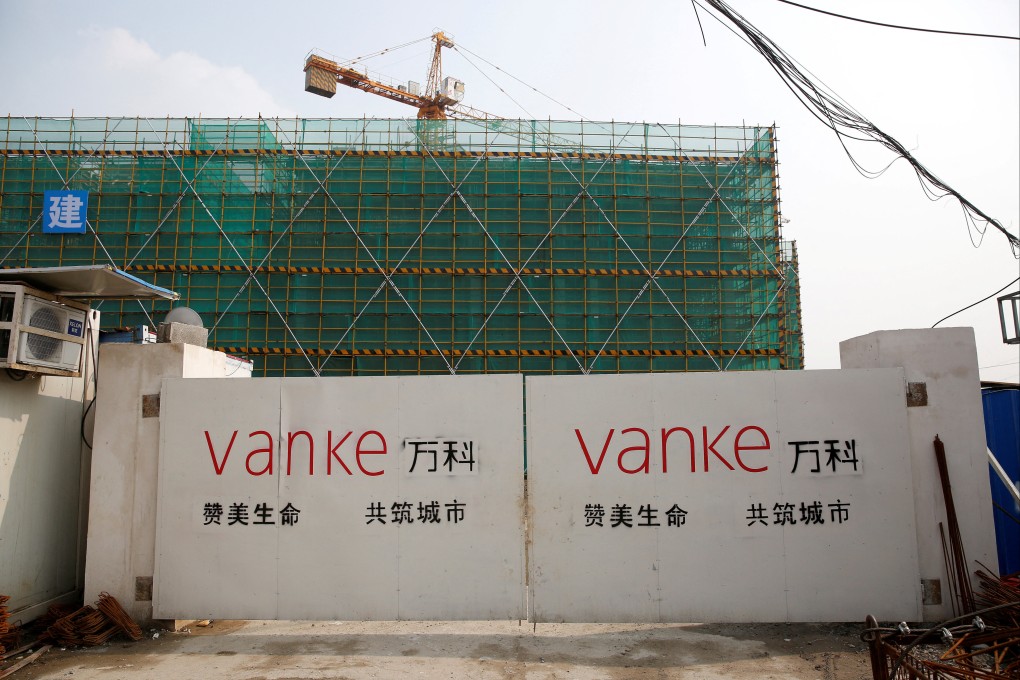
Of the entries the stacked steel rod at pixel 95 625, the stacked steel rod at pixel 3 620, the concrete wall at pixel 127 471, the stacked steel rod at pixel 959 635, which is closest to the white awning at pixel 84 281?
the concrete wall at pixel 127 471

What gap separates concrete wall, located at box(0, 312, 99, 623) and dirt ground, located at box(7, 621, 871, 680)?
828 millimetres

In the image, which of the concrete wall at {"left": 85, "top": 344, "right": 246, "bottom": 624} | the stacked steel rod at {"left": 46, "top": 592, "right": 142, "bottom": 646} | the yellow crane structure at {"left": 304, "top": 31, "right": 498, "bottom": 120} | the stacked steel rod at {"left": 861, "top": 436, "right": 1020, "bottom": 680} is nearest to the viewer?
the stacked steel rod at {"left": 861, "top": 436, "right": 1020, "bottom": 680}

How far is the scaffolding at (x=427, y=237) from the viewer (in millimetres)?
16500

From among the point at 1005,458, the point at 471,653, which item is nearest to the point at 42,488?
the point at 471,653

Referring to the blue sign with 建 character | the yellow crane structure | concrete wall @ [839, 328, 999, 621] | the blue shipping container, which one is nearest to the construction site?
concrete wall @ [839, 328, 999, 621]

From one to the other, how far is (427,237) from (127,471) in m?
11.4

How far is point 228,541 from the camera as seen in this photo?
6180mm

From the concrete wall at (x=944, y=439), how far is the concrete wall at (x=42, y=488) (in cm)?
791

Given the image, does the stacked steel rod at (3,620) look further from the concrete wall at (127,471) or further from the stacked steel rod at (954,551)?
the stacked steel rod at (954,551)

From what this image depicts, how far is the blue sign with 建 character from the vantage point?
53.7 feet

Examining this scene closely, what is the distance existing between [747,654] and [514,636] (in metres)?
2.00

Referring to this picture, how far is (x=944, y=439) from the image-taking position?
6.11 m

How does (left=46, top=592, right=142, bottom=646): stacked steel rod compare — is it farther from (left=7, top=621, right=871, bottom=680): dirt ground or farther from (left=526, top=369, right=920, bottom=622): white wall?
(left=526, top=369, right=920, bottom=622): white wall

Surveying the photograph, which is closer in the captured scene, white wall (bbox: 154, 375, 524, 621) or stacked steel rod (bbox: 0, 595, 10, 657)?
stacked steel rod (bbox: 0, 595, 10, 657)
